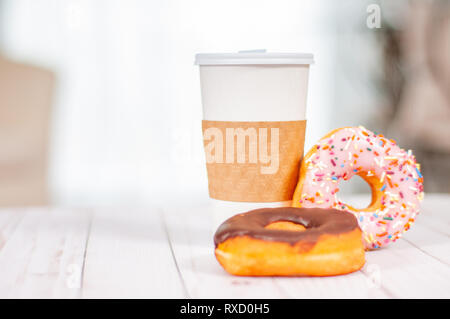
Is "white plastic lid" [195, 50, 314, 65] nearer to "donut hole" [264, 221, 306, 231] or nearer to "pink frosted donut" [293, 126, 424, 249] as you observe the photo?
"pink frosted donut" [293, 126, 424, 249]

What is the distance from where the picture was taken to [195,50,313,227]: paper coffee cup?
35.2 inches

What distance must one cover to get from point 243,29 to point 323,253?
2.35m

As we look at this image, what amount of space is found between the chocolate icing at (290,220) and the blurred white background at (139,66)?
2212 millimetres

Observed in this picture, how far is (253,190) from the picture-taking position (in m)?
0.91

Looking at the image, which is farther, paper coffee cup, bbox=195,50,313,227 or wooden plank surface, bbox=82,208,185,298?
paper coffee cup, bbox=195,50,313,227

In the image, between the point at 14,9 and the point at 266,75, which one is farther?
the point at 14,9

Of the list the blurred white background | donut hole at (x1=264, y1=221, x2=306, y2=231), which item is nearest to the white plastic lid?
donut hole at (x1=264, y1=221, x2=306, y2=231)

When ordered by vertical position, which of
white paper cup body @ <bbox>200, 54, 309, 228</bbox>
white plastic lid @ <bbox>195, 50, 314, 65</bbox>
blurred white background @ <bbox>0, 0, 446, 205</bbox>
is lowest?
blurred white background @ <bbox>0, 0, 446, 205</bbox>

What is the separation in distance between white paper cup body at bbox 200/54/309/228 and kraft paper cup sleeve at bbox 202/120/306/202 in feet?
0.04

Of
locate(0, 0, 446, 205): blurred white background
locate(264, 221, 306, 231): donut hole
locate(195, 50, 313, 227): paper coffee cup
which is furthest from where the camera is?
locate(0, 0, 446, 205): blurred white background

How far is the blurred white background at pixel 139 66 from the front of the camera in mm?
2895

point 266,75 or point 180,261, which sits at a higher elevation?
point 266,75

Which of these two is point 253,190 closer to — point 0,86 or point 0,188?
point 0,188

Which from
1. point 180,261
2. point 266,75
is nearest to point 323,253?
point 180,261
